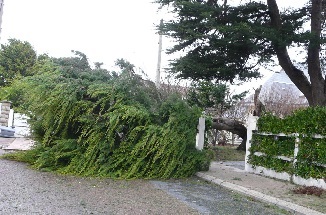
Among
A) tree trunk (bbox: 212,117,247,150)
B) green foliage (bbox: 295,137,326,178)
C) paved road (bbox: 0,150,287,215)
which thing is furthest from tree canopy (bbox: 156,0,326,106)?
paved road (bbox: 0,150,287,215)

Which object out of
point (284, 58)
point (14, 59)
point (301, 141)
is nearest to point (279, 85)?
point (284, 58)

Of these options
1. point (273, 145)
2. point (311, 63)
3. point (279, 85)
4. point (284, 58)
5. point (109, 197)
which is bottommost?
point (109, 197)

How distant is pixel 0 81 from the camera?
1122 inches

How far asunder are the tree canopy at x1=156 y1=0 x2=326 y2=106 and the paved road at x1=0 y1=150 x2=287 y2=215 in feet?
17.3

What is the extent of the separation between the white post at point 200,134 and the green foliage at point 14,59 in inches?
887

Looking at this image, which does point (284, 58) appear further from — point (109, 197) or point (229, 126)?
point (109, 197)

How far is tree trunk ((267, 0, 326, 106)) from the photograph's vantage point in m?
12.1

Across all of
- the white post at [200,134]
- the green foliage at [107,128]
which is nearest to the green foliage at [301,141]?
the white post at [200,134]

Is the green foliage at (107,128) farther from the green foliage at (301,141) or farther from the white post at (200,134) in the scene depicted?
the green foliage at (301,141)

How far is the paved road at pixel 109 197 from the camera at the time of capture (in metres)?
5.04

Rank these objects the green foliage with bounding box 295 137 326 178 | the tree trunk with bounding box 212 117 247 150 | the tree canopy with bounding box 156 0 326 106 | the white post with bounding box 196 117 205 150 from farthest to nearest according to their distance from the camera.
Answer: the tree trunk with bounding box 212 117 247 150 < the tree canopy with bounding box 156 0 326 106 < the white post with bounding box 196 117 205 150 < the green foliage with bounding box 295 137 326 178

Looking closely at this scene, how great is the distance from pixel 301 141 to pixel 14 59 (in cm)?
2686

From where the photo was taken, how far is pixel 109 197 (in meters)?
5.95

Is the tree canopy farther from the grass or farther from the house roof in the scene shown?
the house roof
